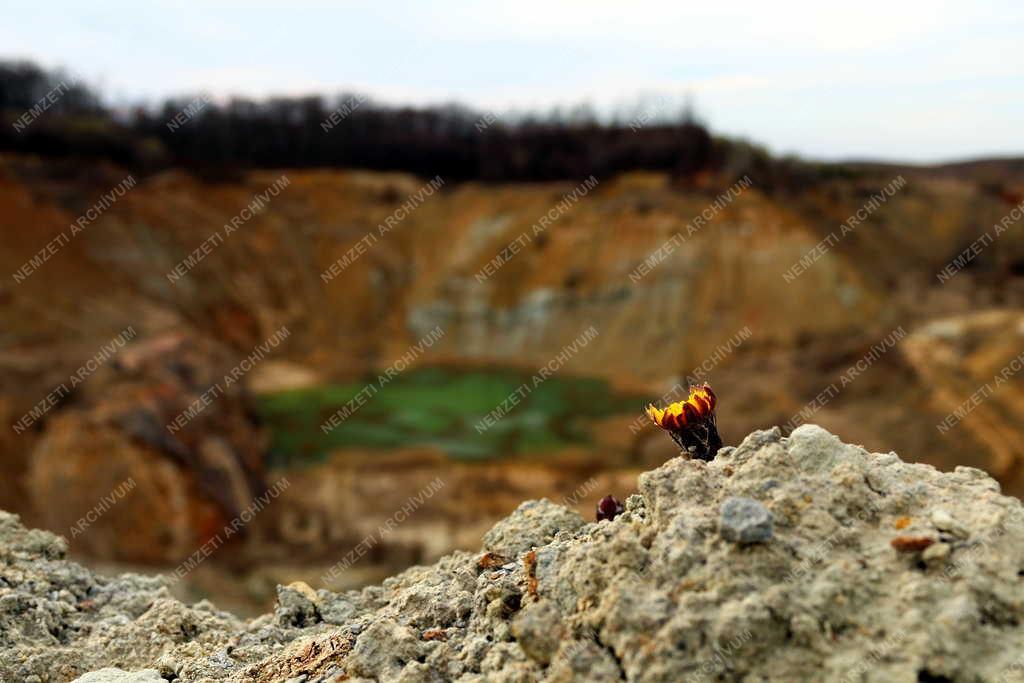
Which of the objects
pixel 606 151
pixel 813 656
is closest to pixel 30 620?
pixel 813 656

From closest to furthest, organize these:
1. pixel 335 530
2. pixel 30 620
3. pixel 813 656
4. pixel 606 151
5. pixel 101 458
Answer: pixel 813 656
pixel 30 620
pixel 101 458
pixel 335 530
pixel 606 151

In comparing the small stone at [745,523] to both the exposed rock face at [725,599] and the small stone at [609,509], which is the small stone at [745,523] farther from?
the small stone at [609,509]

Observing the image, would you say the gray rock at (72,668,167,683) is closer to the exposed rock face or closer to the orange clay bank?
the exposed rock face

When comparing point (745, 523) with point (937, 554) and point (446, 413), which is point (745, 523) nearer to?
point (937, 554)

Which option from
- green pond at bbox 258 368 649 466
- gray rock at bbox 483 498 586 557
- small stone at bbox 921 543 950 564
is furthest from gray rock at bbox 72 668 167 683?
green pond at bbox 258 368 649 466

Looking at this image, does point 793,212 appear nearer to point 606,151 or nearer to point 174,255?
point 606,151

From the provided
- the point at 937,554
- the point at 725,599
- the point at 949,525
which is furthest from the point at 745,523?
the point at 949,525

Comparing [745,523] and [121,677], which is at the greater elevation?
[121,677]
